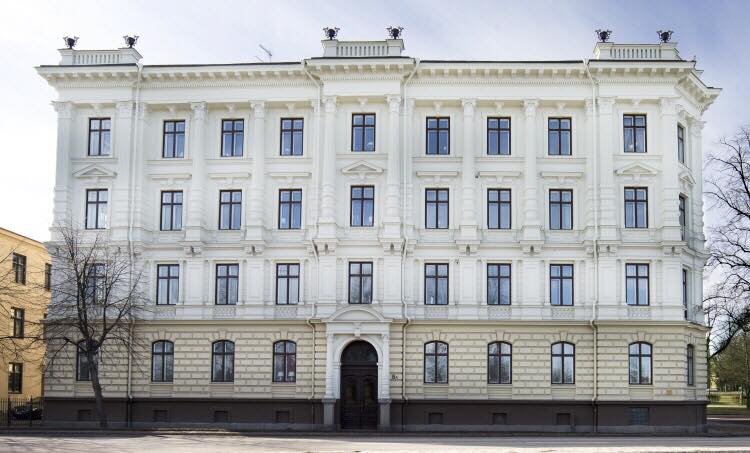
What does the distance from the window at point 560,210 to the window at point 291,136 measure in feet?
41.5

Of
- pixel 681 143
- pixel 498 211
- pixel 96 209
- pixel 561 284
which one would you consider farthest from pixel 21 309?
pixel 681 143

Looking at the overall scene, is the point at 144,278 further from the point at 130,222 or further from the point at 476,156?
the point at 476,156

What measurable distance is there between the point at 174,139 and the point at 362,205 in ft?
33.6

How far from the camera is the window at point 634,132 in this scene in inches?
2002

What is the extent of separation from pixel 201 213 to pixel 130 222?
351 centimetres

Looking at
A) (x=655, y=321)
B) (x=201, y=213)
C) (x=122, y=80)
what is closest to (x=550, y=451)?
(x=655, y=321)

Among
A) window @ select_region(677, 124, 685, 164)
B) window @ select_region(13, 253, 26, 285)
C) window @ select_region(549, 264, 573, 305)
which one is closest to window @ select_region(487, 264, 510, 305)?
window @ select_region(549, 264, 573, 305)

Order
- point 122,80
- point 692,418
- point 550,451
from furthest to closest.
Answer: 1. point 122,80
2. point 692,418
3. point 550,451

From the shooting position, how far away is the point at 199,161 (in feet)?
170

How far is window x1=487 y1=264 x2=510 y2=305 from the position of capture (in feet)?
165

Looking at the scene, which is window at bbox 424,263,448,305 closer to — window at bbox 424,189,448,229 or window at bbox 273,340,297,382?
window at bbox 424,189,448,229

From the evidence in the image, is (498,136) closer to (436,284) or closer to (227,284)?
(436,284)

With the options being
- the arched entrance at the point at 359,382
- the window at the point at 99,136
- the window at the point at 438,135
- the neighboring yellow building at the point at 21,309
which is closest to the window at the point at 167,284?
the window at the point at 99,136

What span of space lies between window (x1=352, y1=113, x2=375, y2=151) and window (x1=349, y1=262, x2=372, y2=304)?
19.7ft
